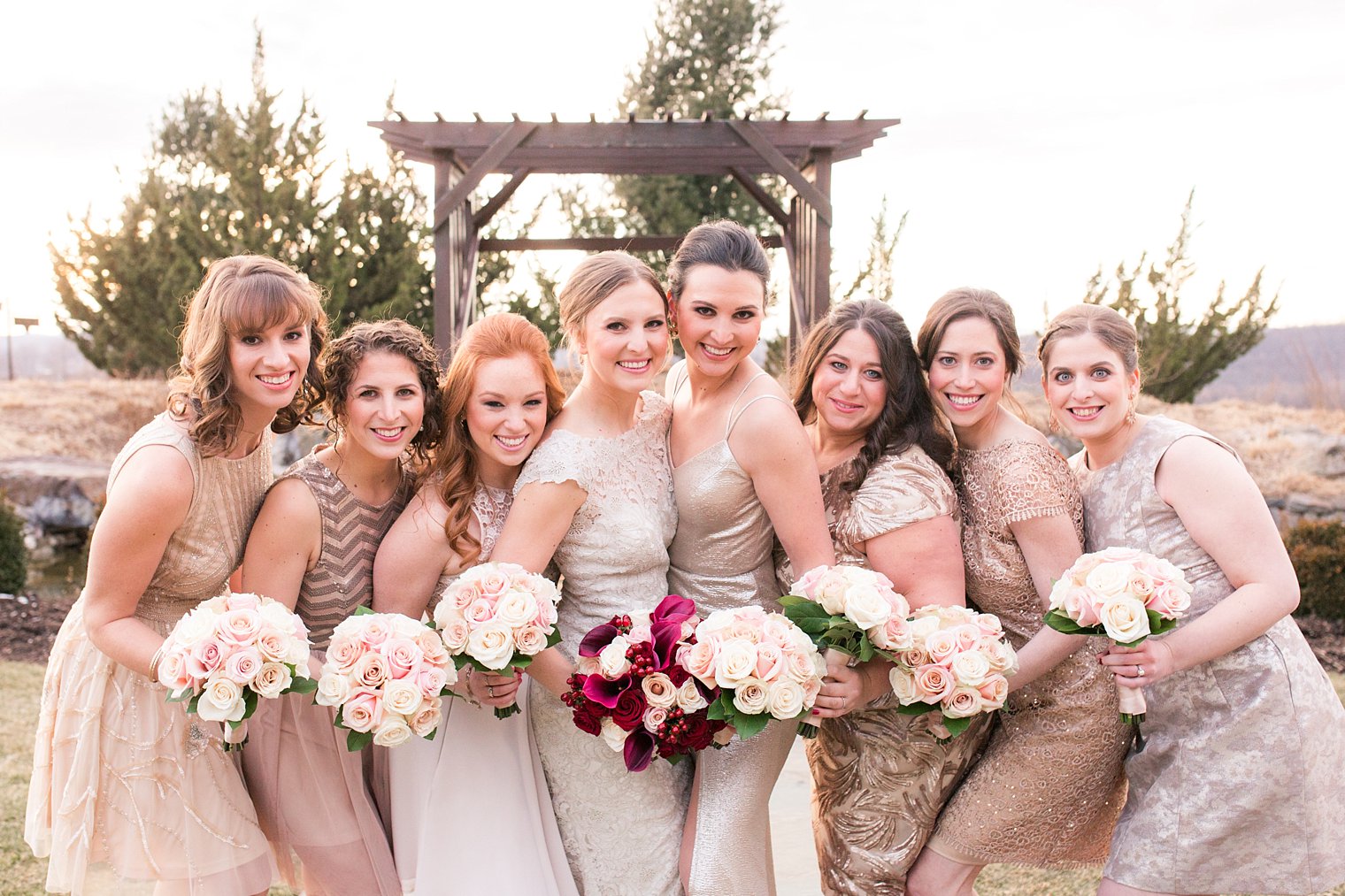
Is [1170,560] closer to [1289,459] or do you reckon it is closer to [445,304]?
[445,304]

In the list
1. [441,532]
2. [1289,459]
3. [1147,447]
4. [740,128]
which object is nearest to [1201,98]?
[1289,459]

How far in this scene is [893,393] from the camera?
350 cm

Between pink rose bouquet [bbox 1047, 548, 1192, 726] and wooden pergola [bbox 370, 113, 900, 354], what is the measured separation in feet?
21.1

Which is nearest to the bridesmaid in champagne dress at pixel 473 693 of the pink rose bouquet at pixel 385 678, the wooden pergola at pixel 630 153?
the pink rose bouquet at pixel 385 678

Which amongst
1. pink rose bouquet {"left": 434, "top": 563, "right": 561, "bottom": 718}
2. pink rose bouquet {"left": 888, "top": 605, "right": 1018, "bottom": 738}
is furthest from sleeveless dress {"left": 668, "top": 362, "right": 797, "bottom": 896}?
pink rose bouquet {"left": 434, "top": 563, "right": 561, "bottom": 718}

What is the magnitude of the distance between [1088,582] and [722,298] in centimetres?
146

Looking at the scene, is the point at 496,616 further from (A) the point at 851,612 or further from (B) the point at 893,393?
(B) the point at 893,393

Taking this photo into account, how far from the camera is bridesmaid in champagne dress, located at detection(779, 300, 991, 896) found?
3.21m

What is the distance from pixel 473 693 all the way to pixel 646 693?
2.00 feet

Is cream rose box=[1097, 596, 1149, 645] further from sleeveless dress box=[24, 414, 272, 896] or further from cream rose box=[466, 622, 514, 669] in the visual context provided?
sleeveless dress box=[24, 414, 272, 896]

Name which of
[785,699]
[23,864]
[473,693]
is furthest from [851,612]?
[23,864]

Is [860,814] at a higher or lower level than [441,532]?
lower

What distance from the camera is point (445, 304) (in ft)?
30.0

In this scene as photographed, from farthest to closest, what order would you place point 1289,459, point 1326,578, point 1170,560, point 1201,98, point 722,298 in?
point 1201,98
point 1289,459
point 1326,578
point 722,298
point 1170,560
